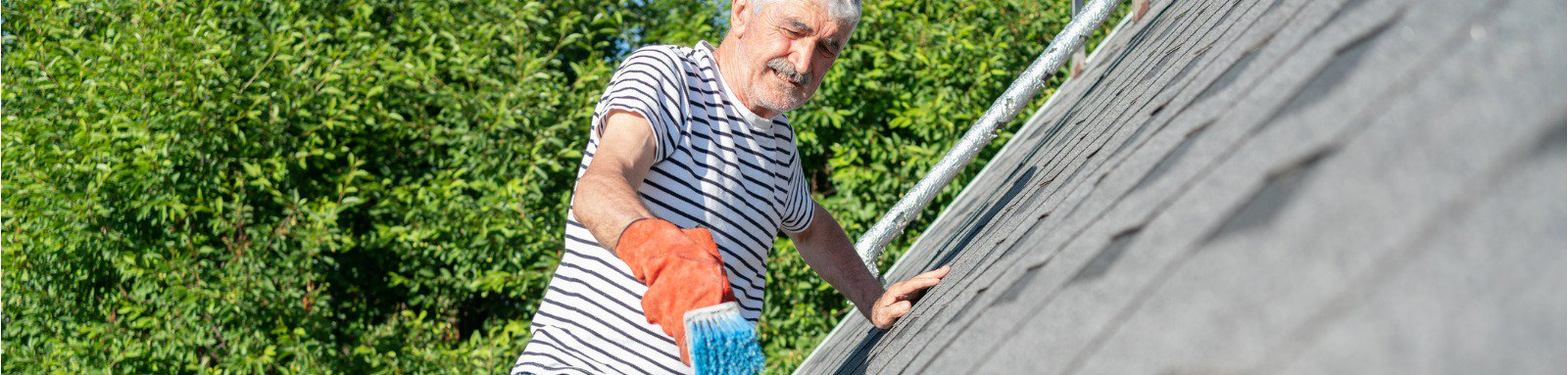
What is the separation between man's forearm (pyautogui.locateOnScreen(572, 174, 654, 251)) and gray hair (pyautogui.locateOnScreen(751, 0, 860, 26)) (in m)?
0.64

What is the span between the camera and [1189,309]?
83cm

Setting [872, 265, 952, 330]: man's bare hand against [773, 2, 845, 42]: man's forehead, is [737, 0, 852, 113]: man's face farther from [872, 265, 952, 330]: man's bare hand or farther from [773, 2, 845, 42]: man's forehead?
[872, 265, 952, 330]: man's bare hand

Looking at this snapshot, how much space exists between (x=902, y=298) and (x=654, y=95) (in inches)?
30.7

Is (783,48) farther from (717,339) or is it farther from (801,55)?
(717,339)

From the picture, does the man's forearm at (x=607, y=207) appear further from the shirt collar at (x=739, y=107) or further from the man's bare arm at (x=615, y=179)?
the shirt collar at (x=739, y=107)

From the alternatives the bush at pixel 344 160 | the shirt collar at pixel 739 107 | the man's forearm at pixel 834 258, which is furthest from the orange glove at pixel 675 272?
the bush at pixel 344 160

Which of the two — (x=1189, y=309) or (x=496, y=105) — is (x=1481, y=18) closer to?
(x=1189, y=309)

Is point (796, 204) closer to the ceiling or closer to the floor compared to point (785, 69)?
closer to the floor

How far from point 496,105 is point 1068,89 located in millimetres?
3937

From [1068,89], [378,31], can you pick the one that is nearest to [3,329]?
[378,31]

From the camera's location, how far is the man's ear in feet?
7.82

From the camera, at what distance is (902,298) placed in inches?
99.6

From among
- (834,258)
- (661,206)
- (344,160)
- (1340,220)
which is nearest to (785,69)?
(661,206)

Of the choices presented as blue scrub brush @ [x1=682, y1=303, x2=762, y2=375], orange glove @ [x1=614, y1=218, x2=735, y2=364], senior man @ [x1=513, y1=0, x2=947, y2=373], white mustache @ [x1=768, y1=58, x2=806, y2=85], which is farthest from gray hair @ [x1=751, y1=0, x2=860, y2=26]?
blue scrub brush @ [x1=682, y1=303, x2=762, y2=375]
